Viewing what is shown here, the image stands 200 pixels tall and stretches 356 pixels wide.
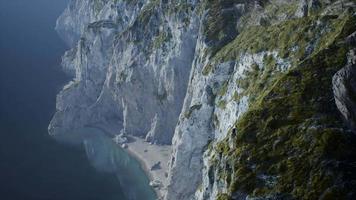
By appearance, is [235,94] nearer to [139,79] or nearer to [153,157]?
[153,157]

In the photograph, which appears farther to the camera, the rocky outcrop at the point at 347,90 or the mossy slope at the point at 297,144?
the rocky outcrop at the point at 347,90

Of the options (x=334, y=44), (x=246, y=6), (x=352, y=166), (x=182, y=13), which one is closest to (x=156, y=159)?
(x=182, y=13)

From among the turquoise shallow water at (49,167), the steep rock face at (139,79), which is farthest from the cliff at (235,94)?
the turquoise shallow water at (49,167)

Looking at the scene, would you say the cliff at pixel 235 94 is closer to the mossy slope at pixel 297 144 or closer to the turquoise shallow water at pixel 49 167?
the mossy slope at pixel 297 144

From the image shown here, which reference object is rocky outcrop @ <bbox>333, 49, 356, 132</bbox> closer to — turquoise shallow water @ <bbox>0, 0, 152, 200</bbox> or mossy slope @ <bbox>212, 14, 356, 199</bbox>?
mossy slope @ <bbox>212, 14, 356, 199</bbox>

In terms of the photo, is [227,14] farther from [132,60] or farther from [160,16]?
[132,60]

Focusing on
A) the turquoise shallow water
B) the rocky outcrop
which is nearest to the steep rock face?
the turquoise shallow water
